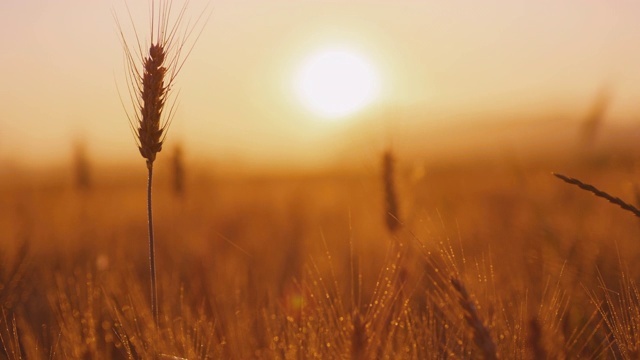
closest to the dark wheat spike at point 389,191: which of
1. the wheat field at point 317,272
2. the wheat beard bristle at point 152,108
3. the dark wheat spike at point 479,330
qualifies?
the wheat field at point 317,272

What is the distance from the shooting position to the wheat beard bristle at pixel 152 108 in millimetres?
2354

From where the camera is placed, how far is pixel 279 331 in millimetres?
2541

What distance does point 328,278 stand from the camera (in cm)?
275

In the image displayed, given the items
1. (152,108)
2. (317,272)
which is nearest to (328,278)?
(317,272)

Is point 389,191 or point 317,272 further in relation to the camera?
point 389,191

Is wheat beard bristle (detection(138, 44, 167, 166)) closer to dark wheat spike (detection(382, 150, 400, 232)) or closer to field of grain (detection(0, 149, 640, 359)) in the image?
field of grain (detection(0, 149, 640, 359))

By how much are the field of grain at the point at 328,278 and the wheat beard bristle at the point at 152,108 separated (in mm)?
612

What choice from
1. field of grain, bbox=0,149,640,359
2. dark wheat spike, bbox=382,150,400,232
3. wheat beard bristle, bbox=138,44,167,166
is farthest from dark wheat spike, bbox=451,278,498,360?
dark wheat spike, bbox=382,150,400,232

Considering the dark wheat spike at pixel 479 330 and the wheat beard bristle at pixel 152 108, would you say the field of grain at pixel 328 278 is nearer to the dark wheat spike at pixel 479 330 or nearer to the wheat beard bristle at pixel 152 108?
the dark wheat spike at pixel 479 330

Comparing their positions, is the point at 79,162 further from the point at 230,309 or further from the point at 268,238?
the point at 230,309

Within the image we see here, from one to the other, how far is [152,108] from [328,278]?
101 cm

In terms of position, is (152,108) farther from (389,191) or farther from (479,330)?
(389,191)

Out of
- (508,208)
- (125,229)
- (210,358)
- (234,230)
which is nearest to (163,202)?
(125,229)

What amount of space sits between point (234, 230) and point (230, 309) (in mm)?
4115
